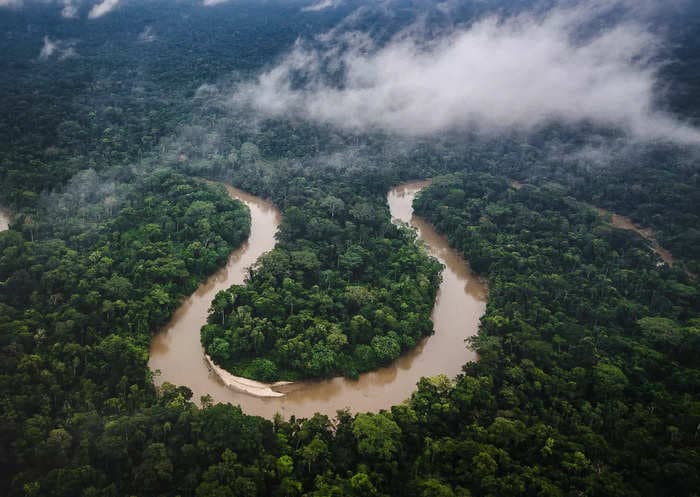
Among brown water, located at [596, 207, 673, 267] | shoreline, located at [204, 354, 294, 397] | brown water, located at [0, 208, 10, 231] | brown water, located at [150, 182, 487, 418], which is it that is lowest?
brown water, located at [596, 207, 673, 267]

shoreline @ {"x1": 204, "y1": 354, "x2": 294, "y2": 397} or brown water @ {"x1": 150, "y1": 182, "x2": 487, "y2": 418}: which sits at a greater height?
shoreline @ {"x1": 204, "y1": 354, "x2": 294, "y2": 397}

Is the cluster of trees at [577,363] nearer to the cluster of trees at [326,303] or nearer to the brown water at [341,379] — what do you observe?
the brown water at [341,379]

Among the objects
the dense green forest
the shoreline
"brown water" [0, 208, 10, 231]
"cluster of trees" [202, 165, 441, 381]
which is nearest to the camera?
the dense green forest

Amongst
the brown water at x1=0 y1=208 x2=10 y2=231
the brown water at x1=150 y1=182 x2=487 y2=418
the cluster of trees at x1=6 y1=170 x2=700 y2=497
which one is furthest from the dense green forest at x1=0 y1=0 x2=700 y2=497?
the brown water at x1=0 y1=208 x2=10 y2=231

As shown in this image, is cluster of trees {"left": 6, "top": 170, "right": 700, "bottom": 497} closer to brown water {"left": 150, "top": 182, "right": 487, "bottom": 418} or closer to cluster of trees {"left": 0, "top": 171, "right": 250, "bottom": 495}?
cluster of trees {"left": 0, "top": 171, "right": 250, "bottom": 495}

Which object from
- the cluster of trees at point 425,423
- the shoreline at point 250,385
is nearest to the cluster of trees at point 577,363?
the cluster of trees at point 425,423

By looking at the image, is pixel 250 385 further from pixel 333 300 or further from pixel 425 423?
pixel 425 423

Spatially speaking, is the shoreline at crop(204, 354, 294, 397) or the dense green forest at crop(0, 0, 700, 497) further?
the shoreline at crop(204, 354, 294, 397)
